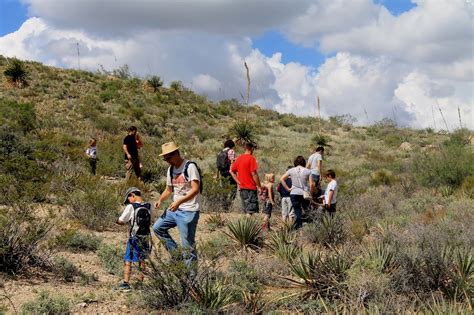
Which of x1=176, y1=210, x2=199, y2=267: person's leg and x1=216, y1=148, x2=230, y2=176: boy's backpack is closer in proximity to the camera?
x1=176, y1=210, x2=199, y2=267: person's leg

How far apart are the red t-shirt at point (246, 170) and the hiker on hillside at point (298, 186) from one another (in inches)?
27.9

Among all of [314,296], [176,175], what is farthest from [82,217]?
[314,296]

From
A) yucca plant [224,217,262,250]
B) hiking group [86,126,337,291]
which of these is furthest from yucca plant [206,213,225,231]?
yucca plant [224,217,262,250]

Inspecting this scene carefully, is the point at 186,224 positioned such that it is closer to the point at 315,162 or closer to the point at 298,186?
the point at 298,186

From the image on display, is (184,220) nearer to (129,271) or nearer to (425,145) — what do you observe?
(129,271)

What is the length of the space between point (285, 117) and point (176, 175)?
3565 cm

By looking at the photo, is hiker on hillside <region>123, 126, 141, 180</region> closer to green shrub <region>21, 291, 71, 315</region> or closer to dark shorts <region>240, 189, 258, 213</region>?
dark shorts <region>240, 189, 258, 213</region>

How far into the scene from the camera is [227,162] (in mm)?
12609

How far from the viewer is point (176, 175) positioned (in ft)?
22.1

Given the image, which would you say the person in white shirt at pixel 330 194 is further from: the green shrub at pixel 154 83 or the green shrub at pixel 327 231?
the green shrub at pixel 154 83

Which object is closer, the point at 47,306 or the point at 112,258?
the point at 47,306

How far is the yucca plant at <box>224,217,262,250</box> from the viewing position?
9.76 metres

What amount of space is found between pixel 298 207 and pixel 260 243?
114 centimetres

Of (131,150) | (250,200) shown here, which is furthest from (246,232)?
(131,150)
